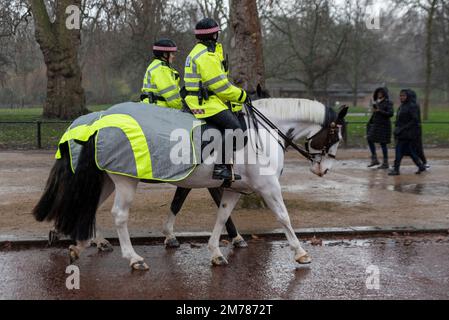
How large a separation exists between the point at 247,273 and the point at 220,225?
71 cm

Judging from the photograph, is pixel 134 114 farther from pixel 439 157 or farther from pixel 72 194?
pixel 439 157

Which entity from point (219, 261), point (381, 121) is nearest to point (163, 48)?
point (219, 261)

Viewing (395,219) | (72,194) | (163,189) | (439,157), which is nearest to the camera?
(72,194)

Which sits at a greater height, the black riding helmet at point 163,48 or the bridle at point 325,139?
the black riding helmet at point 163,48

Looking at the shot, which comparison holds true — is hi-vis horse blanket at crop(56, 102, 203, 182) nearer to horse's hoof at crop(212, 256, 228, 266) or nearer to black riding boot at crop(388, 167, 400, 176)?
horse's hoof at crop(212, 256, 228, 266)

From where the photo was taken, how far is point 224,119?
6.15 m

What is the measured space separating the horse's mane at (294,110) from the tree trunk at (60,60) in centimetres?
1724

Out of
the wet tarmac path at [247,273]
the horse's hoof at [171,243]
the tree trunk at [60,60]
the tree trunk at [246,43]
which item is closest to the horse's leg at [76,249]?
the wet tarmac path at [247,273]

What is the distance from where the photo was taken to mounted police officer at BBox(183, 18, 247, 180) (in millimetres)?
6090

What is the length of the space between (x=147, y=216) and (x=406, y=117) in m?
7.67

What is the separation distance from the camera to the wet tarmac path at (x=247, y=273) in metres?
5.41

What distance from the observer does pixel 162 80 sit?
716 centimetres

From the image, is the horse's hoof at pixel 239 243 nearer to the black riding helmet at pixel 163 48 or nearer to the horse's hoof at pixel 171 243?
the horse's hoof at pixel 171 243

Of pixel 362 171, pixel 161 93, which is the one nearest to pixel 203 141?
Answer: pixel 161 93
